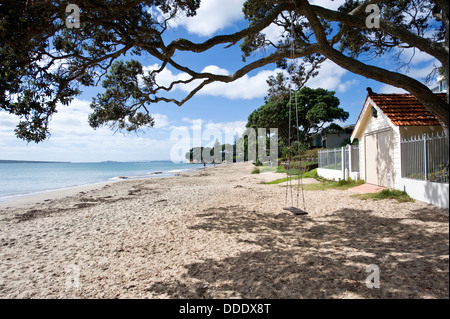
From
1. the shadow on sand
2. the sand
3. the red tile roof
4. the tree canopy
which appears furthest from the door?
the tree canopy

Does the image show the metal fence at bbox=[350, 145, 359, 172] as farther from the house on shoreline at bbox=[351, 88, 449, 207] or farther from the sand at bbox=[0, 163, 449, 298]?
the sand at bbox=[0, 163, 449, 298]

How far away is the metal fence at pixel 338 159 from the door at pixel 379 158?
1.46 meters

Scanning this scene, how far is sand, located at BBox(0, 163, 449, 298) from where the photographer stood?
3.41 meters

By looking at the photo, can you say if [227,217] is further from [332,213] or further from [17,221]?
[17,221]

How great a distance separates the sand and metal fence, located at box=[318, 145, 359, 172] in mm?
5591

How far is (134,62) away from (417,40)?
902 cm

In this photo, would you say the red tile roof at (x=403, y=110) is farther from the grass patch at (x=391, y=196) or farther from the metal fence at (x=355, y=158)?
the metal fence at (x=355, y=158)

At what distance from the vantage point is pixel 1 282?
4562mm

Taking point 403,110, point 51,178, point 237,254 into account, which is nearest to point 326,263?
point 237,254

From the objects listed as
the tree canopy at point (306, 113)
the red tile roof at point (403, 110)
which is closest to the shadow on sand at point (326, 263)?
the red tile roof at point (403, 110)

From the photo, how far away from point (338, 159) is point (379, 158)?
453 cm

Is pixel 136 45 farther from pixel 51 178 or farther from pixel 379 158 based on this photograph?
pixel 51 178

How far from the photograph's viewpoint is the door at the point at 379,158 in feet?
33.5
